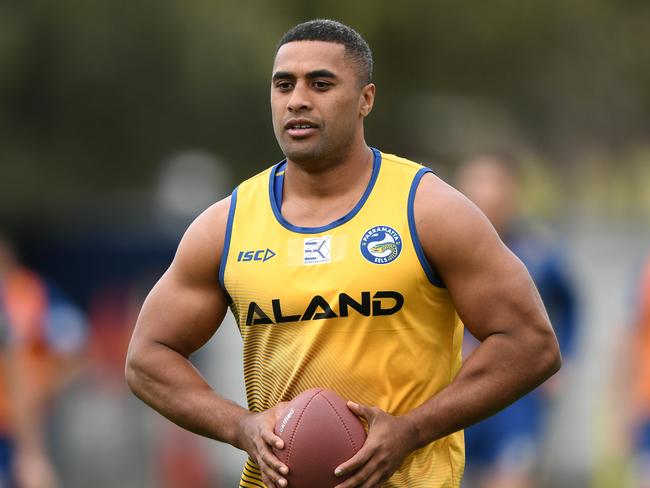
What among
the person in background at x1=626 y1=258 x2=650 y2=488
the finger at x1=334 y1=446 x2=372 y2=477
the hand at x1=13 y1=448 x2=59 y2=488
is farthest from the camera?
the hand at x1=13 y1=448 x2=59 y2=488

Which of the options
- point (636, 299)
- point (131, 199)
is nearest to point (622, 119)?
point (131, 199)

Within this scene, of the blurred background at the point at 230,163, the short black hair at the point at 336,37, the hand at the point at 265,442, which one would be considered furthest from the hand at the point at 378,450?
the blurred background at the point at 230,163

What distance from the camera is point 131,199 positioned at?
62.8 ft

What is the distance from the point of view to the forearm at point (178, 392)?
20.3 feet

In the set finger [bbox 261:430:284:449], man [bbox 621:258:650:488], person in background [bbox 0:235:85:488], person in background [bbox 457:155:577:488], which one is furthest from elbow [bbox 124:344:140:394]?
person in background [bbox 0:235:85:488]

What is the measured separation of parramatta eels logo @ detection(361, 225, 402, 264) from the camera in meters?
5.95

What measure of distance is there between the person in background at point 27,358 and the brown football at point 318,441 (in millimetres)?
7014

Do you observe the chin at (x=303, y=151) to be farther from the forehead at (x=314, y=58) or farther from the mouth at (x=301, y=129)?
the forehead at (x=314, y=58)

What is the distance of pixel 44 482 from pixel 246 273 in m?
6.94

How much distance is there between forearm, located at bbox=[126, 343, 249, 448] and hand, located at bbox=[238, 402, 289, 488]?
146mm

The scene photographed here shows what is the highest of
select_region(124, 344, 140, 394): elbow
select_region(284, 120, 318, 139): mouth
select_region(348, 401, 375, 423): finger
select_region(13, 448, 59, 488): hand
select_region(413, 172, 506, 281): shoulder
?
select_region(284, 120, 318, 139): mouth

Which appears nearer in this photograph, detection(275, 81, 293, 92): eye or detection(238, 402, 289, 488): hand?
detection(238, 402, 289, 488): hand

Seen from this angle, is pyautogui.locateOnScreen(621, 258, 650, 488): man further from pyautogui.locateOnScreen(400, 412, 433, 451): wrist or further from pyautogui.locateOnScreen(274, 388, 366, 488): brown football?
pyautogui.locateOnScreen(274, 388, 366, 488): brown football

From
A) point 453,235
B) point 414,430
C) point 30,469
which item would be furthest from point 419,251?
point 30,469
